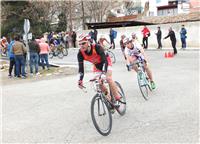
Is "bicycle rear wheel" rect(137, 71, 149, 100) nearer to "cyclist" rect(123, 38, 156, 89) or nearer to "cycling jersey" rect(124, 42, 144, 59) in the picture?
"cyclist" rect(123, 38, 156, 89)

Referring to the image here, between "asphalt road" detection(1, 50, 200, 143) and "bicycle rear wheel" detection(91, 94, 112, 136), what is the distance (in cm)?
15

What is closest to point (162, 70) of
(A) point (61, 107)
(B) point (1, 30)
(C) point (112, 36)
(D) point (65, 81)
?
(D) point (65, 81)

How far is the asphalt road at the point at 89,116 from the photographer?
23.2 ft

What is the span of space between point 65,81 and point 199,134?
32.1 feet

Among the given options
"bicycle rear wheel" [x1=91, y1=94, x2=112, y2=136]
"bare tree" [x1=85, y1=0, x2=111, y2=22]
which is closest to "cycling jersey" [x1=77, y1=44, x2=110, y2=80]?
"bicycle rear wheel" [x1=91, y1=94, x2=112, y2=136]

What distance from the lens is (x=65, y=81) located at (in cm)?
1608

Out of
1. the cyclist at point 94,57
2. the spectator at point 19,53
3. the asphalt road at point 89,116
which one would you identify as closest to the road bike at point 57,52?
the spectator at point 19,53

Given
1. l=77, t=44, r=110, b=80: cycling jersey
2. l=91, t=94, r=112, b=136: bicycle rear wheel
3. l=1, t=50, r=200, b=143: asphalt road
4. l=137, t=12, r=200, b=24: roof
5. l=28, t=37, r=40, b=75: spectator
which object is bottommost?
l=1, t=50, r=200, b=143: asphalt road

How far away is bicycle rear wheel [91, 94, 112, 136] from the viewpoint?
7.12m

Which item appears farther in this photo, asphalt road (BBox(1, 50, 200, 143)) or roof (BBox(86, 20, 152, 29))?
roof (BBox(86, 20, 152, 29))

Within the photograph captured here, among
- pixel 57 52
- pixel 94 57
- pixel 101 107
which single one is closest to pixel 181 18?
pixel 57 52

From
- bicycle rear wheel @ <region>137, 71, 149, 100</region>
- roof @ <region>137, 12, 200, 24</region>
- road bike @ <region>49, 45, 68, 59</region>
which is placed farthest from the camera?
roof @ <region>137, 12, 200, 24</region>

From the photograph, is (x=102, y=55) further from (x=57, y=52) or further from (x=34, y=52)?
(x=57, y=52)

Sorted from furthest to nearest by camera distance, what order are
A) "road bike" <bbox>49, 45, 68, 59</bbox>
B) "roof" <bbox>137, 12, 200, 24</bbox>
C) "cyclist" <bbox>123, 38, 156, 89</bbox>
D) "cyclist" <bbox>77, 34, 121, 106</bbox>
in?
"roof" <bbox>137, 12, 200, 24</bbox>, "road bike" <bbox>49, 45, 68, 59</bbox>, "cyclist" <bbox>123, 38, 156, 89</bbox>, "cyclist" <bbox>77, 34, 121, 106</bbox>
